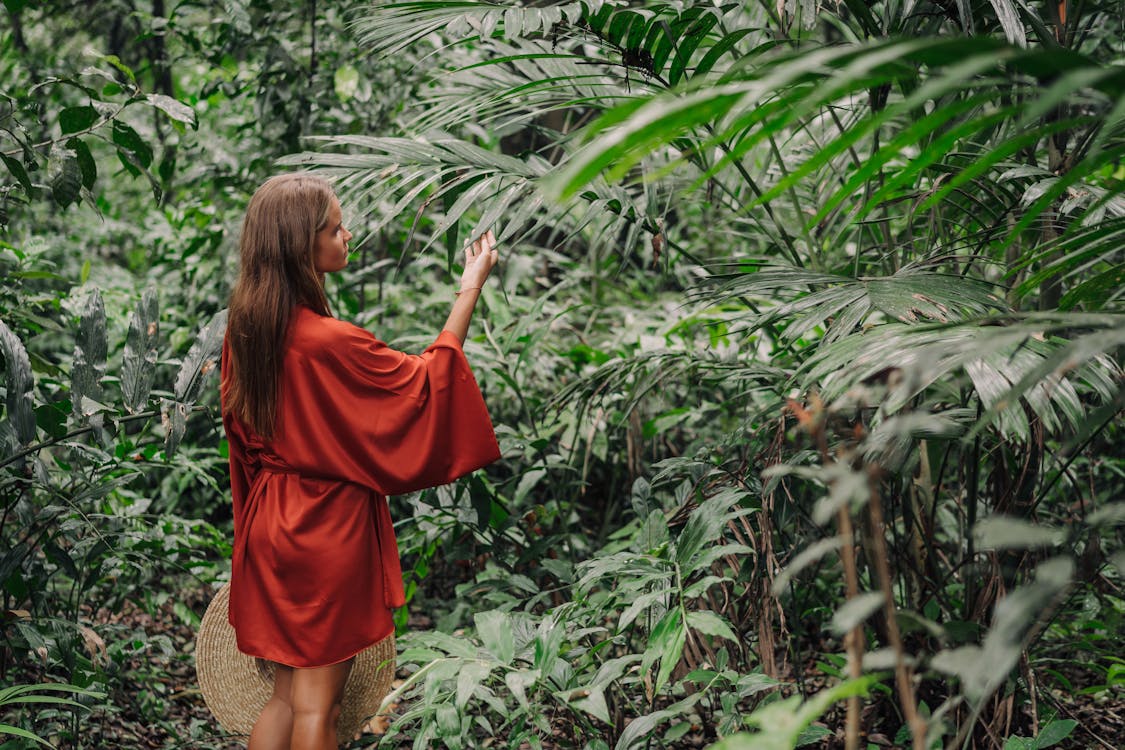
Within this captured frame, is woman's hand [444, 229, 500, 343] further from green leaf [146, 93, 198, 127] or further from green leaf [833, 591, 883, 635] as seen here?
green leaf [833, 591, 883, 635]

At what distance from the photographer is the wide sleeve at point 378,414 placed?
198 centimetres

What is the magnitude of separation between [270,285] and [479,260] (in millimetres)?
449

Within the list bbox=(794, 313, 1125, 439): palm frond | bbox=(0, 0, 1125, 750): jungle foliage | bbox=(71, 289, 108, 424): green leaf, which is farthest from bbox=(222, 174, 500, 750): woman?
bbox=(794, 313, 1125, 439): palm frond

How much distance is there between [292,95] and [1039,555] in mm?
2997

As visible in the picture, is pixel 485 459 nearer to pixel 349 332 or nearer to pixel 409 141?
pixel 349 332

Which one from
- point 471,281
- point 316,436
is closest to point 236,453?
point 316,436

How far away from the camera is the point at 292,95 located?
3684mm

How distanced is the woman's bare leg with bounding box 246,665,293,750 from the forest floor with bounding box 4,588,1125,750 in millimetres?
332

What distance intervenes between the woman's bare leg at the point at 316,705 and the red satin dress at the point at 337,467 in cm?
5

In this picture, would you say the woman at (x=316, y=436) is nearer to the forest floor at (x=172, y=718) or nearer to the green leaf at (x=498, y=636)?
the green leaf at (x=498, y=636)

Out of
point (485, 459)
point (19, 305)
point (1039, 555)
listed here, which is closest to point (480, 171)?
point (485, 459)

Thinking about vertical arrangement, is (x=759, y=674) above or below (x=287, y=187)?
below

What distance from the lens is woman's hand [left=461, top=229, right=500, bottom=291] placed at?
82.7 inches

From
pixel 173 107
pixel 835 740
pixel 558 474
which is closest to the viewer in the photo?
pixel 173 107
